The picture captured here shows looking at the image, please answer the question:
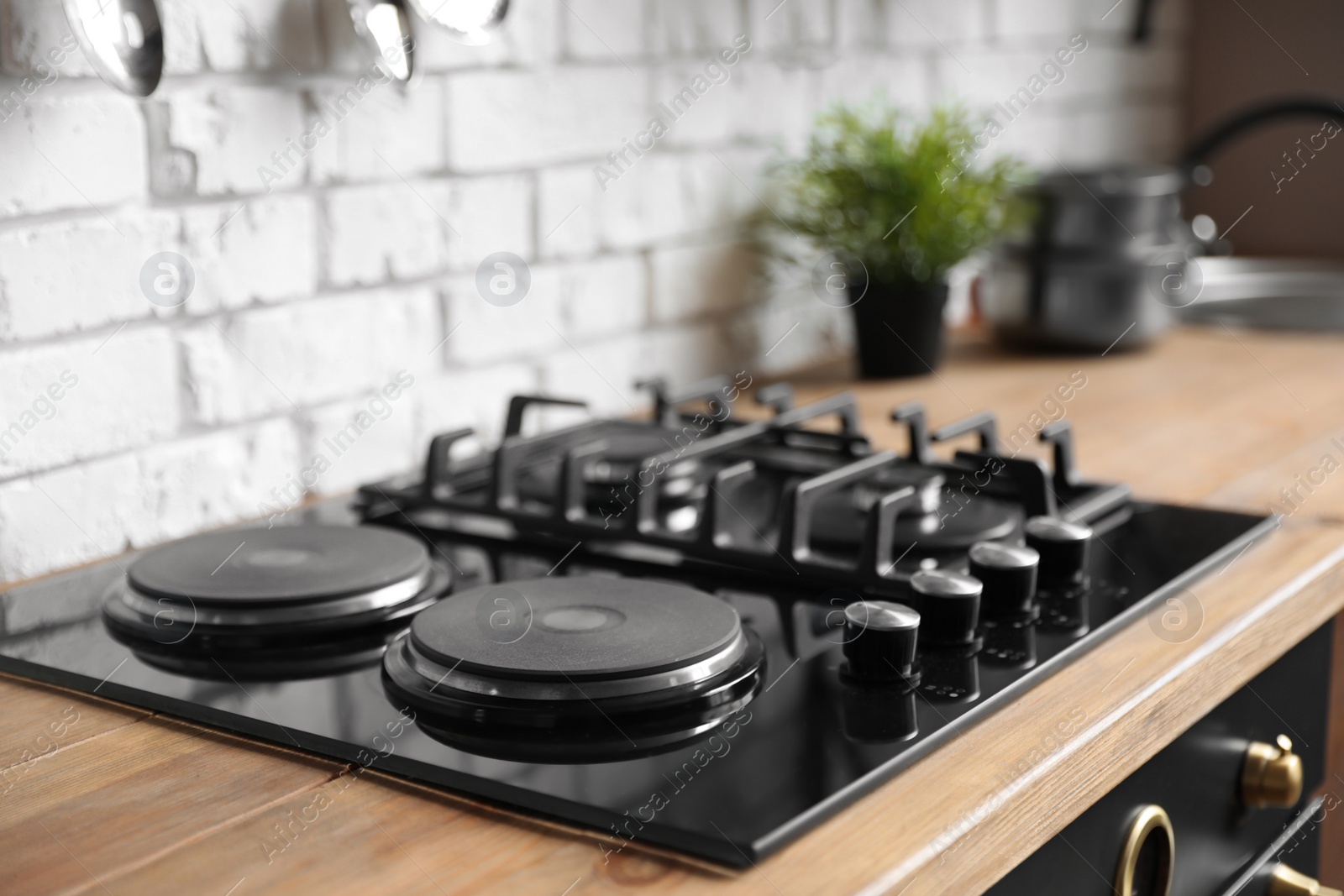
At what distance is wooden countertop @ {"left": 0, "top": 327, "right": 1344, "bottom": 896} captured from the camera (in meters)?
0.56

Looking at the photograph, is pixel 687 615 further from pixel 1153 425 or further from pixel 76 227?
pixel 1153 425

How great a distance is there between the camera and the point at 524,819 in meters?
0.61

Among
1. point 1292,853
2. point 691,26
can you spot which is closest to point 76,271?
point 691,26

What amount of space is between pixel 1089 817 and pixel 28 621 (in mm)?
643

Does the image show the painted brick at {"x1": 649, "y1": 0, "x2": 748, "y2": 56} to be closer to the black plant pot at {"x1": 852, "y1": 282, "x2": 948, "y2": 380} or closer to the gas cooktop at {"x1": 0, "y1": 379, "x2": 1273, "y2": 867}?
the black plant pot at {"x1": 852, "y1": 282, "x2": 948, "y2": 380}

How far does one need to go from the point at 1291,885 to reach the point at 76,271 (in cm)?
97

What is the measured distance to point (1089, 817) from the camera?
0.74 m

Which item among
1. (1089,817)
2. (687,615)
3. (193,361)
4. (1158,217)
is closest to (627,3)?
(193,361)

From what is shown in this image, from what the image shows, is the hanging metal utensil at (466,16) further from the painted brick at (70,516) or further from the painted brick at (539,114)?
the painted brick at (70,516)

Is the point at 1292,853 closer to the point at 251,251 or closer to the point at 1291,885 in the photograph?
the point at 1291,885

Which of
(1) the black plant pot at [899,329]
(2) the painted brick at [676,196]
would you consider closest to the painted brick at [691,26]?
(2) the painted brick at [676,196]

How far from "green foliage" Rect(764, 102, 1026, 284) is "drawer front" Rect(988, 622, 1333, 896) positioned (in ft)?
2.13

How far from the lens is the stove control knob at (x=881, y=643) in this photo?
28.8 inches

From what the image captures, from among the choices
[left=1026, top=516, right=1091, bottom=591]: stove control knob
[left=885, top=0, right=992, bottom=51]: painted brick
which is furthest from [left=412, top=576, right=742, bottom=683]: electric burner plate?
[left=885, top=0, right=992, bottom=51]: painted brick
